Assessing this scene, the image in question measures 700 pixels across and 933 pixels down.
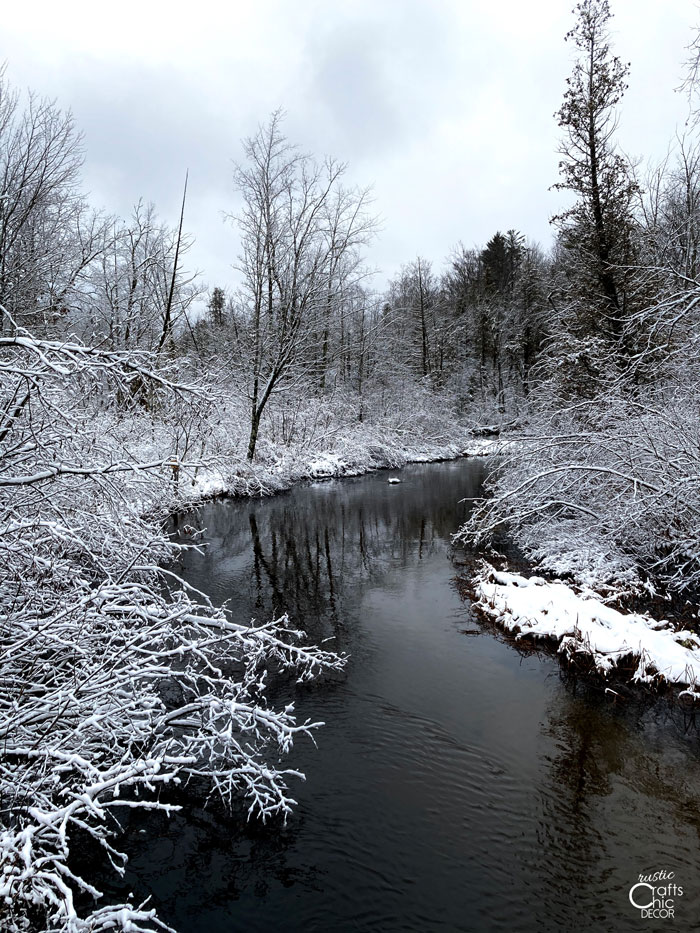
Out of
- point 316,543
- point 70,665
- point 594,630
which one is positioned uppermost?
point 316,543

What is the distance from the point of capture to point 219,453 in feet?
35.7

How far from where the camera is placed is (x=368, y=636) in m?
7.70

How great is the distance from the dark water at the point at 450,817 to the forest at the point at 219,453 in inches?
12.6

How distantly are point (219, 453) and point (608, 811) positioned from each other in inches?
341

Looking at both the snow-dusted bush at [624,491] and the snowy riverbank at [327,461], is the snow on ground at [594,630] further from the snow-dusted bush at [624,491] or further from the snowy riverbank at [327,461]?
the snowy riverbank at [327,461]

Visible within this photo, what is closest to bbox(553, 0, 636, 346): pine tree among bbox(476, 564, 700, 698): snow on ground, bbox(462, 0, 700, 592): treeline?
bbox(462, 0, 700, 592): treeline

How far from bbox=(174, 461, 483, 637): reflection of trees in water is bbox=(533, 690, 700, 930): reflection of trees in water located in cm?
374

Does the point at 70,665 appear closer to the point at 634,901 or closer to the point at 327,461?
the point at 634,901

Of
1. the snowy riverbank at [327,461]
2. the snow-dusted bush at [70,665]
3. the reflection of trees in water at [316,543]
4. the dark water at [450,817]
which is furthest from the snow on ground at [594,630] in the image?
the snowy riverbank at [327,461]

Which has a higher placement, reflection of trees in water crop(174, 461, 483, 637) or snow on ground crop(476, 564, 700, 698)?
reflection of trees in water crop(174, 461, 483, 637)

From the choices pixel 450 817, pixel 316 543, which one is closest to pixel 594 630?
pixel 450 817

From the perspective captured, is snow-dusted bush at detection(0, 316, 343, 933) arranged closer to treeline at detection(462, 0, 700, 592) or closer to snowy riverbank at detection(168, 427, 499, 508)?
treeline at detection(462, 0, 700, 592)

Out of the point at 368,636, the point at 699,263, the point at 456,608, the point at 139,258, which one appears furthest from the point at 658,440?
the point at 139,258

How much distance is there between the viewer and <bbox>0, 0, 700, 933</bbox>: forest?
3486 mm
